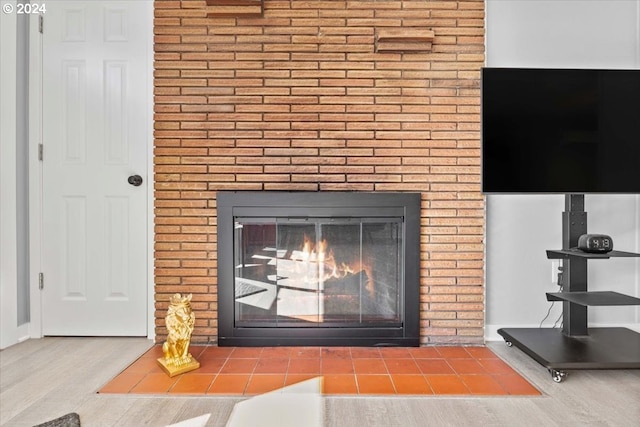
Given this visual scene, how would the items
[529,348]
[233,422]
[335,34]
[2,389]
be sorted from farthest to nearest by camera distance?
[335,34], [529,348], [2,389], [233,422]

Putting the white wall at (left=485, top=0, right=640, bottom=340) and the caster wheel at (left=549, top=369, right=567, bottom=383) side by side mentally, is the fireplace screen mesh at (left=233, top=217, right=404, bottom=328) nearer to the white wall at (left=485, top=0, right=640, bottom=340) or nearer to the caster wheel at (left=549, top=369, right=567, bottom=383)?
the white wall at (left=485, top=0, right=640, bottom=340)

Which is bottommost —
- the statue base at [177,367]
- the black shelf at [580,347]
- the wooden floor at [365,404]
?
the wooden floor at [365,404]

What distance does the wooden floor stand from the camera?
167 centimetres

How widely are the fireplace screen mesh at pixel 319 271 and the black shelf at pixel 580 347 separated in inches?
A: 28.8

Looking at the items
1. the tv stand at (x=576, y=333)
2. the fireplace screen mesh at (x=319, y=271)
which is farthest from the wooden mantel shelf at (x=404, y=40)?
the tv stand at (x=576, y=333)

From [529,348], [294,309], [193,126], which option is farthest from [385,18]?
[529,348]

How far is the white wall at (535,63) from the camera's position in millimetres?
2615

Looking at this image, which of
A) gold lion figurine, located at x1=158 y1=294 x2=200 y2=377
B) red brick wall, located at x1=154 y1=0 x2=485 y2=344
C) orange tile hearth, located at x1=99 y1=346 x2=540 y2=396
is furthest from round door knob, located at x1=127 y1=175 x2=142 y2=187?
orange tile hearth, located at x1=99 y1=346 x2=540 y2=396

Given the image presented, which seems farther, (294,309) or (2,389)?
(294,309)

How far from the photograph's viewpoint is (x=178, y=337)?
83.8 inches

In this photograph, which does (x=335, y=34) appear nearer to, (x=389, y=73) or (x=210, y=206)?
(x=389, y=73)

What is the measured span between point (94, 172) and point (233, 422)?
74.6 inches

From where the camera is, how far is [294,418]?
1.68 m

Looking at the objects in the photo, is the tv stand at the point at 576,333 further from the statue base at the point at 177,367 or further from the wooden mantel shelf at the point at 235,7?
the wooden mantel shelf at the point at 235,7
